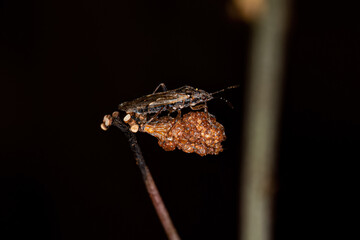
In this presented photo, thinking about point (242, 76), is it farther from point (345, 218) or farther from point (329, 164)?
point (345, 218)

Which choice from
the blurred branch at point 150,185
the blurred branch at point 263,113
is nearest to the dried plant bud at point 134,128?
the blurred branch at point 150,185

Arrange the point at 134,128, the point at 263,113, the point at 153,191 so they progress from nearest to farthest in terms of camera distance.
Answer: the point at 263,113, the point at 153,191, the point at 134,128


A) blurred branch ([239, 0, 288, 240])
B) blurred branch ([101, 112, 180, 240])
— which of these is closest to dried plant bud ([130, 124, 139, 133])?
blurred branch ([101, 112, 180, 240])

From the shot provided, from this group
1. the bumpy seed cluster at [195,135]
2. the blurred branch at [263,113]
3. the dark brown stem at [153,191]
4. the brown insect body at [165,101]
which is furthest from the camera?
the brown insect body at [165,101]

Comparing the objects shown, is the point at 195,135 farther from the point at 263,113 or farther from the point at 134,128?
the point at 263,113

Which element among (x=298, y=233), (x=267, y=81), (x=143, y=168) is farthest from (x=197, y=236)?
(x=267, y=81)

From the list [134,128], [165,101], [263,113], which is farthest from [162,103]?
[263,113]

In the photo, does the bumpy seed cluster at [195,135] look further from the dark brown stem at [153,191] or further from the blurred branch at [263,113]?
the blurred branch at [263,113]
